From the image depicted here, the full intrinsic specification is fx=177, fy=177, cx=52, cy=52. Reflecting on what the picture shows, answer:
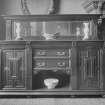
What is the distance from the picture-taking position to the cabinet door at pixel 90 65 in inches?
117

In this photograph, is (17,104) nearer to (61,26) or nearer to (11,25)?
(11,25)

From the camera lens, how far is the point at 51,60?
9.92ft

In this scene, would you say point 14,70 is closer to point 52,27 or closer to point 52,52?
point 52,52

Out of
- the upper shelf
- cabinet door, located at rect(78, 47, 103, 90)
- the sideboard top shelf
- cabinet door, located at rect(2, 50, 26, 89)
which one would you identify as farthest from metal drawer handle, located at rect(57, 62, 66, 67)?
the sideboard top shelf

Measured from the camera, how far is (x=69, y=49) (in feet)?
9.86

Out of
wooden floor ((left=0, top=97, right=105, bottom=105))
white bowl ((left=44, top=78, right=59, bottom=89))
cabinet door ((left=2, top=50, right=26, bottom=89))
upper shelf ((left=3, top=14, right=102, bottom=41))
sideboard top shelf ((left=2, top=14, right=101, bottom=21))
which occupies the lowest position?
wooden floor ((left=0, top=97, right=105, bottom=105))

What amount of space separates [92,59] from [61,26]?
874 millimetres

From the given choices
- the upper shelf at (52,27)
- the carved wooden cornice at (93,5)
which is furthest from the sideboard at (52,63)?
the carved wooden cornice at (93,5)

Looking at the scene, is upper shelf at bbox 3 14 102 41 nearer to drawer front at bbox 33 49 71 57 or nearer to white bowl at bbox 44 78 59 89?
drawer front at bbox 33 49 71 57

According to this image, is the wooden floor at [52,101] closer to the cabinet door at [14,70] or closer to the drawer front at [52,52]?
the cabinet door at [14,70]

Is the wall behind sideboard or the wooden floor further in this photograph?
the wall behind sideboard

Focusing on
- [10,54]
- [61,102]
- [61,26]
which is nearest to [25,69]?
[10,54]

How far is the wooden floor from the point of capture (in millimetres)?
2762

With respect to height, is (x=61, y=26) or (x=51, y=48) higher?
(x=61, y=26)
